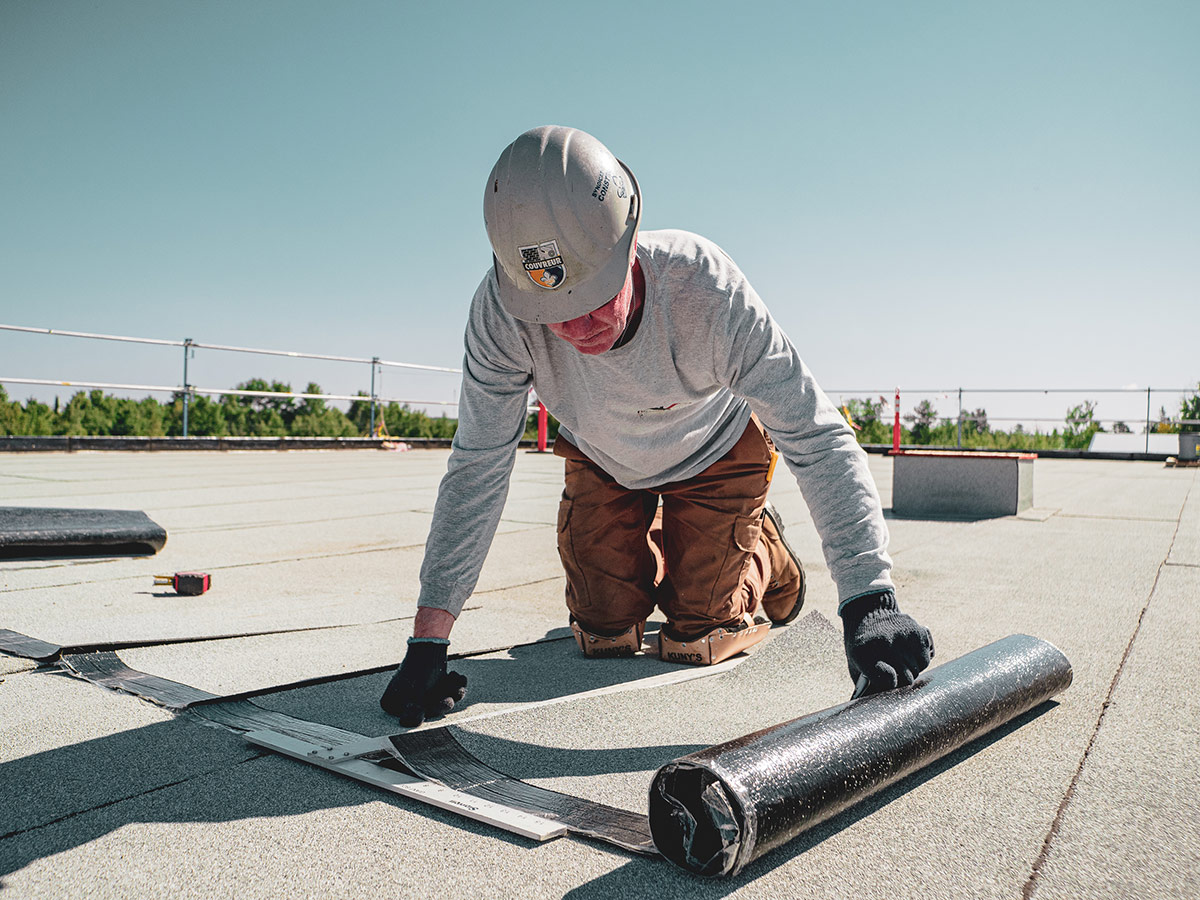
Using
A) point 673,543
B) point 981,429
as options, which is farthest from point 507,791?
point 981,429

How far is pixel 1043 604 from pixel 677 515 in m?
1.42

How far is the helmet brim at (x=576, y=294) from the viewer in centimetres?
166

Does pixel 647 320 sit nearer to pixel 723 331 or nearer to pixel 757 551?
pixel 723 331

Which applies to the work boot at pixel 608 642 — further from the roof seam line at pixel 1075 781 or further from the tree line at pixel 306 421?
the tree line at pixel 306 421

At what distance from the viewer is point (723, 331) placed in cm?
182

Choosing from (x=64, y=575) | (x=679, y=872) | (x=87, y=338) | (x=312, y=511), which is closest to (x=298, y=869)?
(x=679, y=872)

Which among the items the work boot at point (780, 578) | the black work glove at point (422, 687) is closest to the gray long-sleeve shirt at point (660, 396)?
the black work glove at point (422, 687)

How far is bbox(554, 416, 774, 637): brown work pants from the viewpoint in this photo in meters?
2.38

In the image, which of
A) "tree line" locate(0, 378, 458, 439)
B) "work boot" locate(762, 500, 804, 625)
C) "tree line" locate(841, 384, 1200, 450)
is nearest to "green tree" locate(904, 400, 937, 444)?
"tree line" locate(841, 384, 1200, 450)

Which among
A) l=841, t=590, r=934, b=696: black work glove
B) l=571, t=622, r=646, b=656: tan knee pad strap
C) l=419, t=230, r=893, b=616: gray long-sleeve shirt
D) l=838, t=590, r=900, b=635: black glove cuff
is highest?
l=419, t=230, r=893, b=616: gray long-sleeve shirt

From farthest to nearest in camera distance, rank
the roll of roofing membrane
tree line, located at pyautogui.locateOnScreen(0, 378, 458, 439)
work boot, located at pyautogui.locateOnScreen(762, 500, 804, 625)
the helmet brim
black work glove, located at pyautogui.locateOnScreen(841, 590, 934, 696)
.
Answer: tree line, located at pyautogui.locateOnScreen(0, 378, 458, 439) → work boot, located at pyautogui.locateOnScreen(762, 500, 804, 625) → the helmet brim → black work glove, located at pyautogui.locateOnScreen(841, 590, 934, 696) → the roll of roofing membrane

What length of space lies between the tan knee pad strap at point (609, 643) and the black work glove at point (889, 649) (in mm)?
933

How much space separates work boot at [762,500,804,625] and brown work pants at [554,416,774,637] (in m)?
0.19

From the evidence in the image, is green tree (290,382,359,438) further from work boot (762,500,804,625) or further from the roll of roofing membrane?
the roll of roofing membrane
